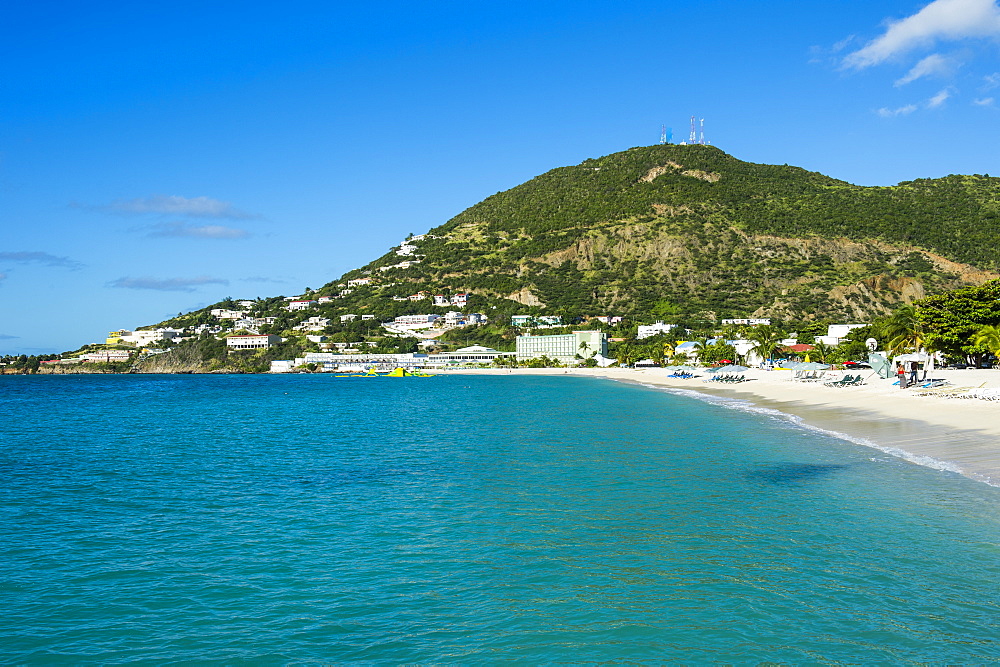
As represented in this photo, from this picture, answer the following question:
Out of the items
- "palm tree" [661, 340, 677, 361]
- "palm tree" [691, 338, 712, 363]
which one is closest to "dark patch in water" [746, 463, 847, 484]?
"palm tree" [691, 338, 712, 363]

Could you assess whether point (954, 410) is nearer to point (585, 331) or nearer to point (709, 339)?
point (709, 339)

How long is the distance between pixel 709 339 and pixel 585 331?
3245cm

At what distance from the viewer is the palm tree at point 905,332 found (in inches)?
2854

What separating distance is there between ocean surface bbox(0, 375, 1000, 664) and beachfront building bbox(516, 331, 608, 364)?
145m

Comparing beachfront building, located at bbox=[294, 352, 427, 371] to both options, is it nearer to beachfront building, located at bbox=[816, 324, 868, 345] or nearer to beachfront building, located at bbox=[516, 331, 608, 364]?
beachfront building, located at bbox=[516, 331, 608, 364]

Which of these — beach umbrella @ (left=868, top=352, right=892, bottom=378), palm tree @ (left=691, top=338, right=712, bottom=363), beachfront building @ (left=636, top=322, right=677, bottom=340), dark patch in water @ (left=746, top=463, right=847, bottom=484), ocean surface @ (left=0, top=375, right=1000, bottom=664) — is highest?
beachfront building @ (left=636, top=322, right=677, bottom=340)

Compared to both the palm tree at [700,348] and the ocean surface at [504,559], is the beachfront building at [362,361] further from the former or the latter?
the ocean surface at [504,559]

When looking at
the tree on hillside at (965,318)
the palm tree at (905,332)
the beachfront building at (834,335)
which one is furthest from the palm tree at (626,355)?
the tree on hillside at (965,318)

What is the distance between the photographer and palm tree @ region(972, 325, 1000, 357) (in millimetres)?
51562

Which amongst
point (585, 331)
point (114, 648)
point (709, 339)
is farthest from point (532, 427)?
point (585, 331)

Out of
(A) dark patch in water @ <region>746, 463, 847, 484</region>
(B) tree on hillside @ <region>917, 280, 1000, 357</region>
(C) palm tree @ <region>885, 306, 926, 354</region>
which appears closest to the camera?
(A) dark patch in water @ <region>746, 463, 847, 484</region>

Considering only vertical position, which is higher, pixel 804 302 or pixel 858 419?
pixel 804 302

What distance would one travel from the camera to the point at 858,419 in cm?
3619

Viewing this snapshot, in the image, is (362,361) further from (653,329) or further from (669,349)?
(669,349)
